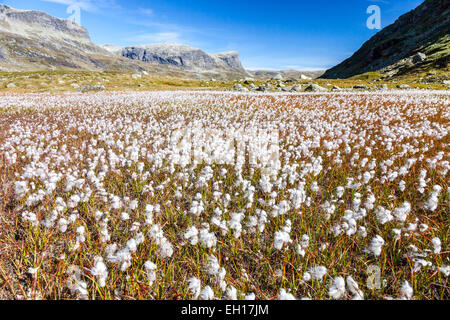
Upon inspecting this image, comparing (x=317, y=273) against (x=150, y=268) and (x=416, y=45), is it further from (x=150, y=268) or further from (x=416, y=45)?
(x=416, y=45)

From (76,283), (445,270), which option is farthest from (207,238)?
(445,270)

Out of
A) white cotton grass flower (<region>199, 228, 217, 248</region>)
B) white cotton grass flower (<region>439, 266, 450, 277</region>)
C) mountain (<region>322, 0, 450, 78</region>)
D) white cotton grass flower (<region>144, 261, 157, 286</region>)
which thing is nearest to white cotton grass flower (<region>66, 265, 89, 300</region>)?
white cotton grass flower (<region>144, 261, 157, 286</region>)

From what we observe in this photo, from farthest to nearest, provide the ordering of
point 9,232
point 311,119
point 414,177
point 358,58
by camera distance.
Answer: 1. point 358,58
2. point 311,119
3. point 414,177
4. point 9,232

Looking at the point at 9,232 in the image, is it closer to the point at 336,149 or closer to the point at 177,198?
the point at 177,198

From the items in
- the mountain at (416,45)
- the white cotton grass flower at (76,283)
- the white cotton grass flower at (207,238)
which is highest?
the mountain at (416,45)

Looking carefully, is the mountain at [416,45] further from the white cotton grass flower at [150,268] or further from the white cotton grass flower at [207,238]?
the white cotton grass flower at [150,268]

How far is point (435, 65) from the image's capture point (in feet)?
256

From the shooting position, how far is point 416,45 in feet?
419

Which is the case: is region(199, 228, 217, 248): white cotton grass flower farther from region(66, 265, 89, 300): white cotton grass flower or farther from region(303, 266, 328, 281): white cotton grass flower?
region(66, 265, 89, 300): white cotton grass flower

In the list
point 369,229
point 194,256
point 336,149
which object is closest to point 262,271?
point 194,256

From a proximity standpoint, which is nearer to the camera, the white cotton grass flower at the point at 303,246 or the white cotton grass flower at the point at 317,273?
the white cotton grass flower at the point at 317,273

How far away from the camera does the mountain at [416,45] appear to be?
90000 millimetres

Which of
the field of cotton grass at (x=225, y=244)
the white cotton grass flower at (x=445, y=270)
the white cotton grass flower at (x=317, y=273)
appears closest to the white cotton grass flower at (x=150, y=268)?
the field of cotton grass at (x=225, y=244)

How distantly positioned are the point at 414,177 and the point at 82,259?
5.84 m
